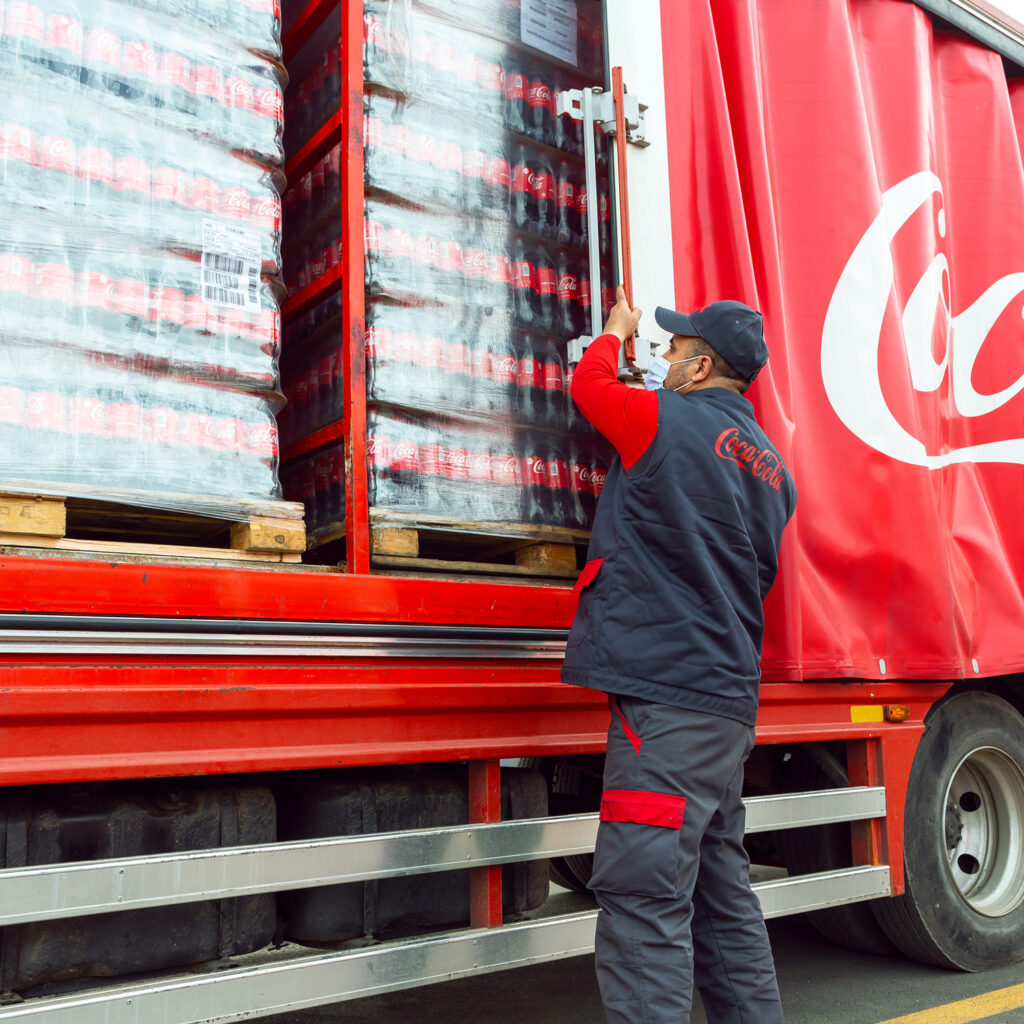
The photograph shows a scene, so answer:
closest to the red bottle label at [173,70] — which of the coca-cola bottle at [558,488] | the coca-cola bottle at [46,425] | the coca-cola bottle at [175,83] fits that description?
the coca-cola bottle at [175,83]

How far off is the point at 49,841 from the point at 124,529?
32.2 inches

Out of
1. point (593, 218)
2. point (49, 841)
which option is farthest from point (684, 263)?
point (49, 841)

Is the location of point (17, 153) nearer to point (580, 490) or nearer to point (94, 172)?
point (94, 172)

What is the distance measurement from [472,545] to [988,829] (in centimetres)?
248

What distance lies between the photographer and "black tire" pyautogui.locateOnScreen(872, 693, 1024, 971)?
3.70m

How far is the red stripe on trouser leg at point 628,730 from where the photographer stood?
7.90 ft

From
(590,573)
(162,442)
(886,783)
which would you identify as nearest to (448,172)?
(162,442)

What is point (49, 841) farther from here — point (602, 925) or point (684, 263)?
point (684, 263)

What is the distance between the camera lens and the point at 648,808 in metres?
2.33

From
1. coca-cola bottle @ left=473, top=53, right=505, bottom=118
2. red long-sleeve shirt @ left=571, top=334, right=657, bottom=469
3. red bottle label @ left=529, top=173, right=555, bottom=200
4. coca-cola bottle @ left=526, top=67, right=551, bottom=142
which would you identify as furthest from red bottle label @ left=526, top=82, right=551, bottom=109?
red long-sleeve shirt @ left=571, top=334, right=657, bottom=469

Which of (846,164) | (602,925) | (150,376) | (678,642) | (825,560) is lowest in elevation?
(602,925)

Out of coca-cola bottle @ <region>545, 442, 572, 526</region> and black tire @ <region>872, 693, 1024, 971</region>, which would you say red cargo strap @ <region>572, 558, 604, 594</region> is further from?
black tire @ <region>872, 693, 1024, 971</region>

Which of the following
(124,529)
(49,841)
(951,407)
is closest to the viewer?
(49,841)

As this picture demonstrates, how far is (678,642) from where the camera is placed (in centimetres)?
242
